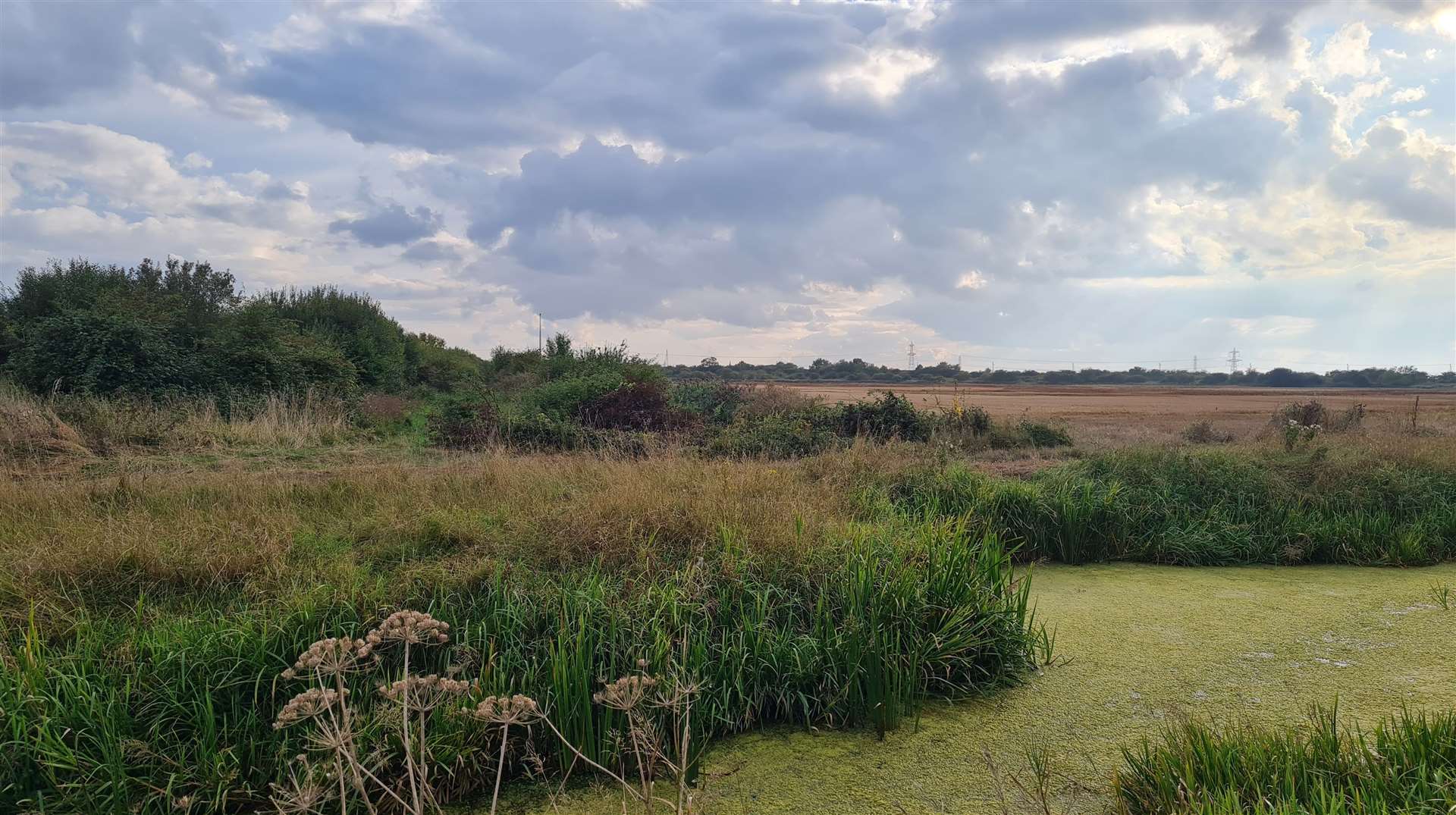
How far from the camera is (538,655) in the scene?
4.05 m

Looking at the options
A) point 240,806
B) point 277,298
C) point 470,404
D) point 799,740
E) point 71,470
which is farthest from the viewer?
point 277,298

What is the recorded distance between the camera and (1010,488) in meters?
7.83

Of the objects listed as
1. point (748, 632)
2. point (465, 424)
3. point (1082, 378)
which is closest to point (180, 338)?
point (465, 424)

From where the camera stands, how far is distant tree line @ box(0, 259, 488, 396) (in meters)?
14.9

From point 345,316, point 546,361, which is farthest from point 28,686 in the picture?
point 345,316

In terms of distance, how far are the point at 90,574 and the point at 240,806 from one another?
2229 mm

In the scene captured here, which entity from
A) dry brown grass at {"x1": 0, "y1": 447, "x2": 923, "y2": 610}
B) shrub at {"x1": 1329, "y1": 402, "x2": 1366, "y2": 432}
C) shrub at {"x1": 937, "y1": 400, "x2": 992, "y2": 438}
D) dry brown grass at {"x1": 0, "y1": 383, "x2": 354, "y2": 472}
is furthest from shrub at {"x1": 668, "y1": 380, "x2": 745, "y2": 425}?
shrub at {"x1": 1329, "y1": 402, "x2": 1366, "y2": 432}

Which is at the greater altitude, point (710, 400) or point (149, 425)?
point (710, 400)

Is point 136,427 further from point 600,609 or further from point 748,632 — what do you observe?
point 748,632

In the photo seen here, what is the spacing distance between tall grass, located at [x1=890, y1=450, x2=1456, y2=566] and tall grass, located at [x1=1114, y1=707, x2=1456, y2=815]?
366cm

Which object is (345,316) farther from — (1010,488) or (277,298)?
(1010,488)

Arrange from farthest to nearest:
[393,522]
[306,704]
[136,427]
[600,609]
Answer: [136,427]
[393,522]
[600,609]
[306,704]

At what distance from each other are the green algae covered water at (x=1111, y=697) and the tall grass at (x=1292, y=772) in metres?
0.24

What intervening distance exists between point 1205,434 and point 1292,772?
43.0 feet
